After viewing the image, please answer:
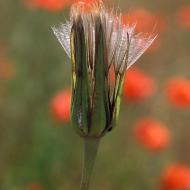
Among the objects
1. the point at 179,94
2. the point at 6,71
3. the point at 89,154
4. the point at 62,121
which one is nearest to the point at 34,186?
the point at 62,121

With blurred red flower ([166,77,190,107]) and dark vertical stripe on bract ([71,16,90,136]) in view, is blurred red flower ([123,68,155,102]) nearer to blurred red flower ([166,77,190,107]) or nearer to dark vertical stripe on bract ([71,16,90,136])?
blurred red flower ([166,77,190,107])

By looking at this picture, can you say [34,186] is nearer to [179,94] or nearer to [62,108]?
[62,108]

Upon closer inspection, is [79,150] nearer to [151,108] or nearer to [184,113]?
[151,108]

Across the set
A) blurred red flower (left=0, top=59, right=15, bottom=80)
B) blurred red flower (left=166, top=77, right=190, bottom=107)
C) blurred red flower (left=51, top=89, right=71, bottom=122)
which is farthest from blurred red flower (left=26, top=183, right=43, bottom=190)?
blurred red flower (left=0, top=59, right=15, bottom=80)

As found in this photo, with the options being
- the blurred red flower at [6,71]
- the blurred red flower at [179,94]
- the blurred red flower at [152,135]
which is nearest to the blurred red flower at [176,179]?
the blurred red flower at [152,135]

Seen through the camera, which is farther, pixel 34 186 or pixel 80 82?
pixel 34 186

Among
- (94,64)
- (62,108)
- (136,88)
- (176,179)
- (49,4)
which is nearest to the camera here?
(94,64)

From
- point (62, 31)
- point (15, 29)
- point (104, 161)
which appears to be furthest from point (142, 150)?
point (62, 31)

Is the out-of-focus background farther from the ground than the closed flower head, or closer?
closer
